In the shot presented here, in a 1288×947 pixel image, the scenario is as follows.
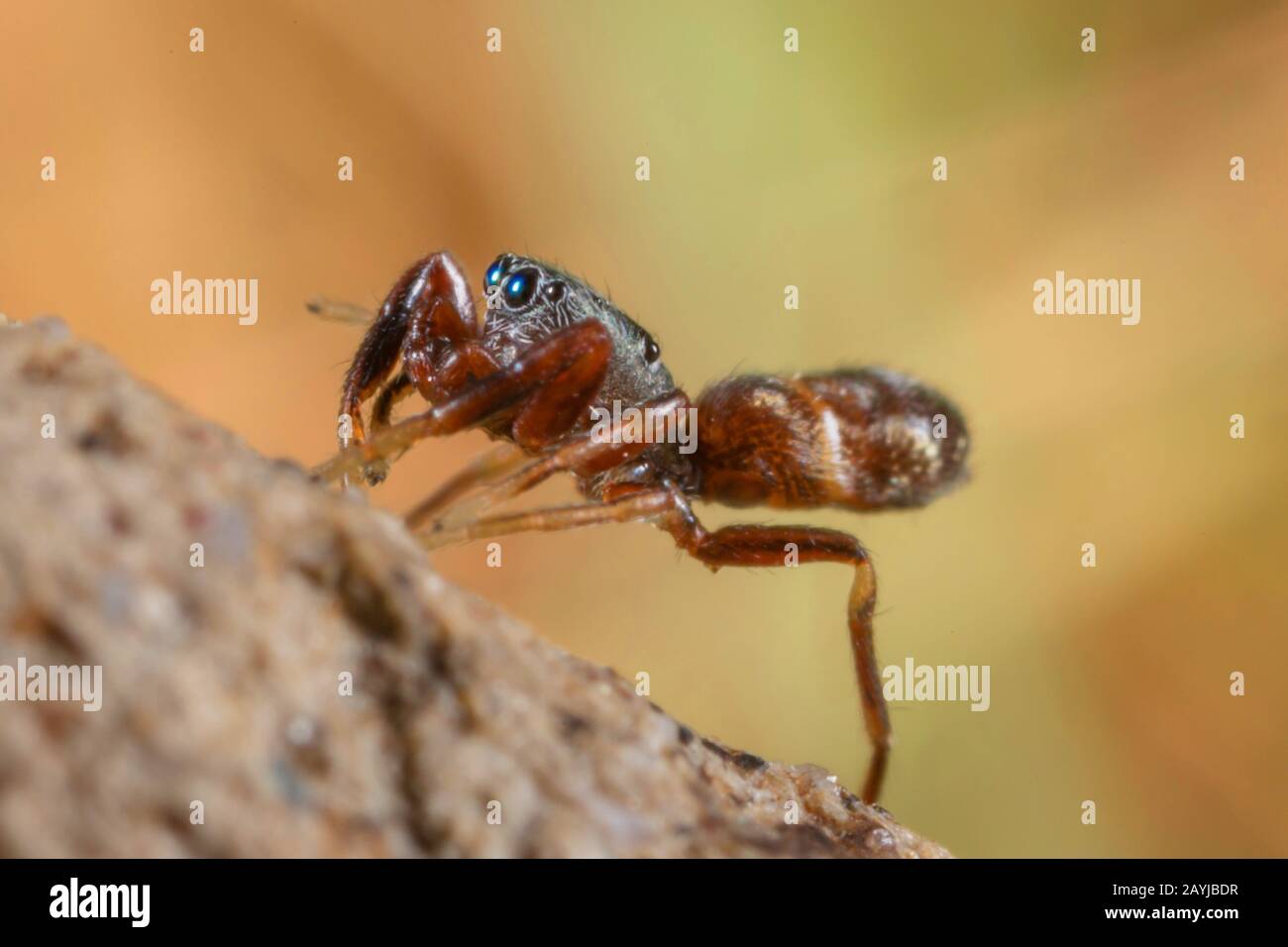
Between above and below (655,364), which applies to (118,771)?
below

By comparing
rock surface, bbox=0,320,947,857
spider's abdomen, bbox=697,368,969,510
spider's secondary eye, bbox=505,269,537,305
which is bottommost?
rock surface, bbox=0,320,947,857

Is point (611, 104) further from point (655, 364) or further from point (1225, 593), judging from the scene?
point (1225, 593)

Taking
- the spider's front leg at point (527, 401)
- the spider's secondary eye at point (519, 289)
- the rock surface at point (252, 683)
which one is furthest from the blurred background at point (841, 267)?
the rock surface at point (252, 683)

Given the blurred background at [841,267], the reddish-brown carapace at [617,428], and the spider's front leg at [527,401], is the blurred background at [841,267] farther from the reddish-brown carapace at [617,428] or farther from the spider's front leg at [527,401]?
the spider's front leg at [527,401]

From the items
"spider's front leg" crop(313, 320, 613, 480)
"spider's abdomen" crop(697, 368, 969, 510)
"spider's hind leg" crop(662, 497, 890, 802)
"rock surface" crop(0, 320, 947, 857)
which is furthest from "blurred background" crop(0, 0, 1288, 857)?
"rock surface" crop(0, 320, 947, 857)

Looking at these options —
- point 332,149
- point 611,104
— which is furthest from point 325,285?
point 611,104

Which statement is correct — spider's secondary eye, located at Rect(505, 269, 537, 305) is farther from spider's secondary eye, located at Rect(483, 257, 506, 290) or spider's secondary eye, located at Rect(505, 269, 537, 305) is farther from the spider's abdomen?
the spider's abdomen
